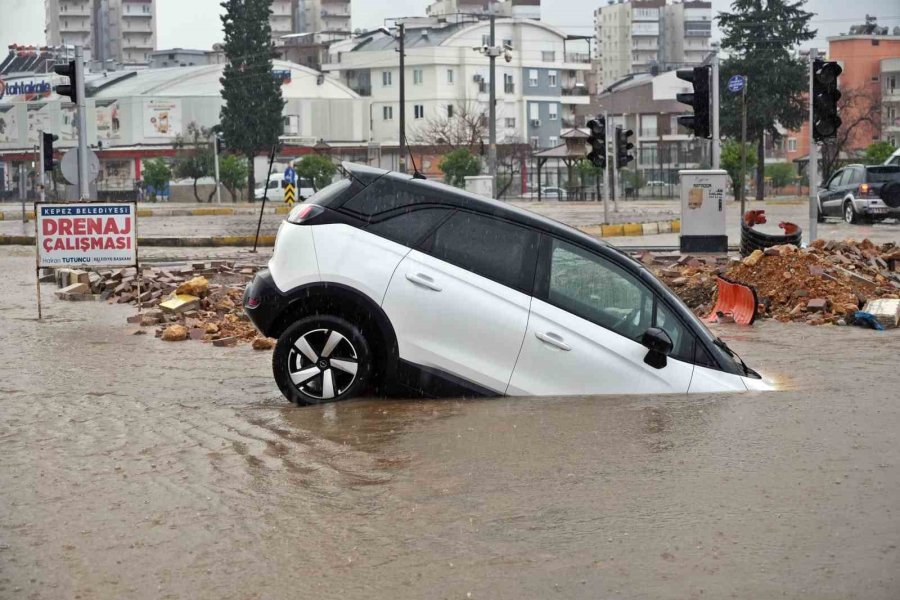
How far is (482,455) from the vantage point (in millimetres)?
7129

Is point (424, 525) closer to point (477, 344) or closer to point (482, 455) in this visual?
point (482, 455)

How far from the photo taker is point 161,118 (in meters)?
95.6

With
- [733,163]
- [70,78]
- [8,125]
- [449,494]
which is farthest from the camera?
[8,125]

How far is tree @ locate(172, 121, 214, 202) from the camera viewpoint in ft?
278

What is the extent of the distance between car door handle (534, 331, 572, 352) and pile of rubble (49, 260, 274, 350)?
4.54 meters

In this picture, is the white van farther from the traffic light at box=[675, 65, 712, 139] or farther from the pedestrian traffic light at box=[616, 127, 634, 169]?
the traffic light at box=[675, 65, 712, 139]

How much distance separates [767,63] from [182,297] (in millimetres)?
66246

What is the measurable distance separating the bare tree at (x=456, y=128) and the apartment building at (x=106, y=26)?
259 feet

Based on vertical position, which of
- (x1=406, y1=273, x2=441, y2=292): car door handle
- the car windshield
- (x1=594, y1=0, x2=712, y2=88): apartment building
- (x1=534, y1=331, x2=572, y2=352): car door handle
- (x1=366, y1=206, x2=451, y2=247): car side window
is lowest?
(x1=534, y1=331, x2=572, y2=352): car door handle

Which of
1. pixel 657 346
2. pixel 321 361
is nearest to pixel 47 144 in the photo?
pixel 321 361

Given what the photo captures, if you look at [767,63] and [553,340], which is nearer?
[553,340]

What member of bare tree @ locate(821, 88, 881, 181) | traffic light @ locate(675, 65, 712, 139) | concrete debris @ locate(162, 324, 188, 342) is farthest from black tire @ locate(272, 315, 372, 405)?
bare tree @ locate(821, 88, 881, 181)

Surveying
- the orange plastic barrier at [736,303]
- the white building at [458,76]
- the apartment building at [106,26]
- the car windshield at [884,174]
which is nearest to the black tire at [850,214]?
the car windshield at [884,174]

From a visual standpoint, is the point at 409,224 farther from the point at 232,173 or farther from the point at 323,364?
the point at 232,173
